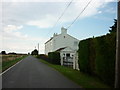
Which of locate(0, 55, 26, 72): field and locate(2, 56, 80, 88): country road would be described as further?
locate(0, 55, 26, 72): field

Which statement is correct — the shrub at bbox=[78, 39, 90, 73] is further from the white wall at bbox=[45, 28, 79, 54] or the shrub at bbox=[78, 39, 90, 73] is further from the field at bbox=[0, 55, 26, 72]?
the white wall at bbox=[45, 28, 79, 54]

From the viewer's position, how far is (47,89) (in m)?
9.38

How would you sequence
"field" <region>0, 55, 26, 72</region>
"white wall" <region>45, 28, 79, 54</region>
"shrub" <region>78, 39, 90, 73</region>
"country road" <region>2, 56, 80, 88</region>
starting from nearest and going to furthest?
"country road" <region>2, 56, 80, 88</region>
"shrub" <region>78, 39, 90, 73</region>
"field" <region>0, 55, 26, 72</region>
"white wall" <region>45, 28, 79, 54</region>

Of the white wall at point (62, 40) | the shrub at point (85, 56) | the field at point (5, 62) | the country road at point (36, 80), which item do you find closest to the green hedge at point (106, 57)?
the shrub at point (85, 56)

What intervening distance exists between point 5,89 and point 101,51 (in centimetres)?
575

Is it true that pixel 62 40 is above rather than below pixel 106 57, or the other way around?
above

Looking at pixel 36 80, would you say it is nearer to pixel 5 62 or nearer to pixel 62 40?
pixel 5 62

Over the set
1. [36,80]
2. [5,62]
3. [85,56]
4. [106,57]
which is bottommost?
[5,62]

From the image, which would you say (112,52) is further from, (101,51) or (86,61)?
(86,61)

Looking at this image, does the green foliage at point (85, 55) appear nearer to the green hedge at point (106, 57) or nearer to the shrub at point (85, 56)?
the shrub at point (85, 56)

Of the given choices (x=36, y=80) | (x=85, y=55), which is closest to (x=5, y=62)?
(x=85, y=55)

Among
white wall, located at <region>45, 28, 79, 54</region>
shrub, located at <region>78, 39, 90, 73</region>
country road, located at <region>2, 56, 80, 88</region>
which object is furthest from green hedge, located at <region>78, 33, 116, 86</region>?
white wall, located at <region>45, 28, 79, 54</region>

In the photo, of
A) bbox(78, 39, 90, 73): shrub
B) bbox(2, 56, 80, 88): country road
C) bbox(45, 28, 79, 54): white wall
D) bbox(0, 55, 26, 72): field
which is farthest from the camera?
bbox(45, 28, 79, 54): white wall

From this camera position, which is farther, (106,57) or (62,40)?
(62,40)
